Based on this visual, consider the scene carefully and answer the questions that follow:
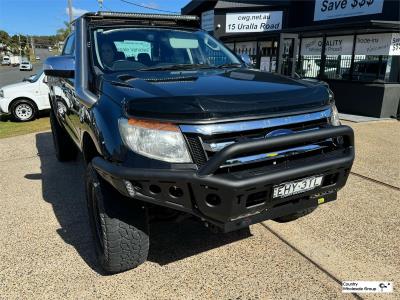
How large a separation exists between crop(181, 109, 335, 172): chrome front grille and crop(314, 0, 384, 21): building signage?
37.9ft

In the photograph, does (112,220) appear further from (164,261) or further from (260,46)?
(260,46)

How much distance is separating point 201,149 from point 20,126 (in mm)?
9727

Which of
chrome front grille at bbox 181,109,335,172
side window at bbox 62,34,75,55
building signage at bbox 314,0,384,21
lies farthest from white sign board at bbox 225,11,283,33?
chrome front grille at bbox 181,109,335,172

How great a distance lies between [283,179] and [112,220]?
116cm

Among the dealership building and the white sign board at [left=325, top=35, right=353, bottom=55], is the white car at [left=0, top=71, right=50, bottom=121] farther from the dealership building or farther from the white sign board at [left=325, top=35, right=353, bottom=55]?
the white sign board at [left=325, top=35, right=353, bottom=55]

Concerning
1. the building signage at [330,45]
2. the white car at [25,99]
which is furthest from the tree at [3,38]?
the building signage at [330,45]

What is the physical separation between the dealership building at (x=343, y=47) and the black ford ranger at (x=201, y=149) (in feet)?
26.1

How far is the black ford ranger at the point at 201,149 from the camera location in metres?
2.18

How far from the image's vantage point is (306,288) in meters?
2.68

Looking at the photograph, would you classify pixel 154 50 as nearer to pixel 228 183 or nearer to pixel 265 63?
pixel 228 183

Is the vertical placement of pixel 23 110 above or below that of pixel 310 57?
below

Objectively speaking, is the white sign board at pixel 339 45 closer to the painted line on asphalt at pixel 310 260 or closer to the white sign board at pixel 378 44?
the white sign board at pixel 378 44

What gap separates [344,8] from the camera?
13.5 meters

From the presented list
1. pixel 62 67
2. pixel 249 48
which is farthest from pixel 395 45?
pixel 62 67
